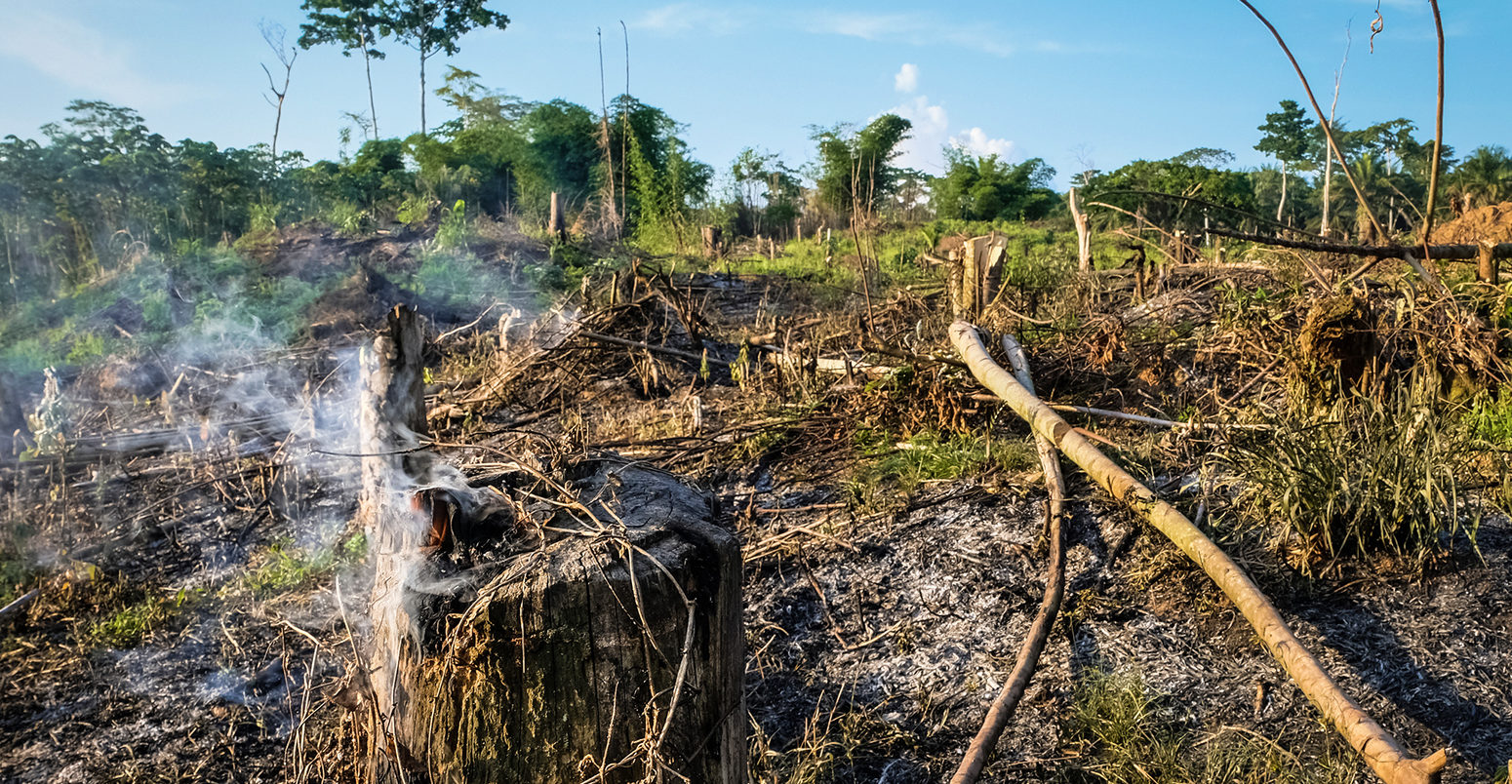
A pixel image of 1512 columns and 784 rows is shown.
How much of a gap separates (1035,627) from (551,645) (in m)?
1.93

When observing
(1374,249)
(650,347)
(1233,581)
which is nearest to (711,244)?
(650,347)

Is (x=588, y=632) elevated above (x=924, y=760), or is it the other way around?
(x=588, y=632)

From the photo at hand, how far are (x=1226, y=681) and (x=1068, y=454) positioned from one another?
104 centimetres

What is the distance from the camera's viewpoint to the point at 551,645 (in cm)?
139

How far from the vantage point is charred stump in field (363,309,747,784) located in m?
1.39

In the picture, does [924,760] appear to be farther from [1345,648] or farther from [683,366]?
[683,366]

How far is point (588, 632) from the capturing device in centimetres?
140

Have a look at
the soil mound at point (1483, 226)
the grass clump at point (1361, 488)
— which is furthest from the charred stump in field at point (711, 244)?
the grass clump at point (1361, 488)

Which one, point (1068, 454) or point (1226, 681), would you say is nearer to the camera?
point (1226, 681)

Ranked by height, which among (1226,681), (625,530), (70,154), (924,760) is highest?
(70,154)

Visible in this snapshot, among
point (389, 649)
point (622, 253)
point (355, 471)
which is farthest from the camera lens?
point (622, 253)

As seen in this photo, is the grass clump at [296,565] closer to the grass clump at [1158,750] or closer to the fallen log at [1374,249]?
the grass clump at [1158,750]

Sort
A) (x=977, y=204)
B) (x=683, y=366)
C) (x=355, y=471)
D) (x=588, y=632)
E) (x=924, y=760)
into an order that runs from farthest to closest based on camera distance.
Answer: (x=977, y=204) → (x=683, y=366) → (x=355, y=471) → (x=924, y=760) → (x=588, y=632)

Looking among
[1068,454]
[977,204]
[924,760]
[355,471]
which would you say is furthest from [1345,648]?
[977,204]
